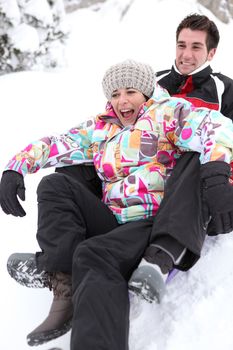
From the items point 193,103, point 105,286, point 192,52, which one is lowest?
point 105,286

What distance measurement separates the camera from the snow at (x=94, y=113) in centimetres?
203

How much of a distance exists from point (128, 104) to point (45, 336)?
1.36 metres

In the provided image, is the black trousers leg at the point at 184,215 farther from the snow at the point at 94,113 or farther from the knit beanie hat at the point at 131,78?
the knit beanie hat at the point at 131,78

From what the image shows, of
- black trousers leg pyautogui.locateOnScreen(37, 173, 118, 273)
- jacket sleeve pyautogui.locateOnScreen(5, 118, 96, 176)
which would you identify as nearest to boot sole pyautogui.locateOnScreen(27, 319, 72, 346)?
black trousers leg pyautogui.locateOnScreen(37, 173, 118, 273)

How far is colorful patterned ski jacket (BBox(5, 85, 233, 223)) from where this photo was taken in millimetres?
2266

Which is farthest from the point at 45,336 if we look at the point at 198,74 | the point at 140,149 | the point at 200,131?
the point at 198,74

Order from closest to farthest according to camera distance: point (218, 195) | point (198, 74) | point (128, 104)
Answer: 1. point (218, 195)
2. point (128, 104)
3. point (198, 74)

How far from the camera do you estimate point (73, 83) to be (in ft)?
23.5

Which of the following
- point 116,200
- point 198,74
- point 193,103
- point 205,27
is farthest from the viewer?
point 205,27

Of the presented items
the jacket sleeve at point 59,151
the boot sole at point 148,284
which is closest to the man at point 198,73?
the jacket sleeve at point 59,151

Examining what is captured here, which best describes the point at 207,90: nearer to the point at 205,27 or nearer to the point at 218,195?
the point at 205,27

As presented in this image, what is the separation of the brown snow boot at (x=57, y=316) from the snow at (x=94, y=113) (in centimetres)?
17

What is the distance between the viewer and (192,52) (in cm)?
321

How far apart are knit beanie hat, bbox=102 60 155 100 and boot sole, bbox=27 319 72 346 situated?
4.63 feet
